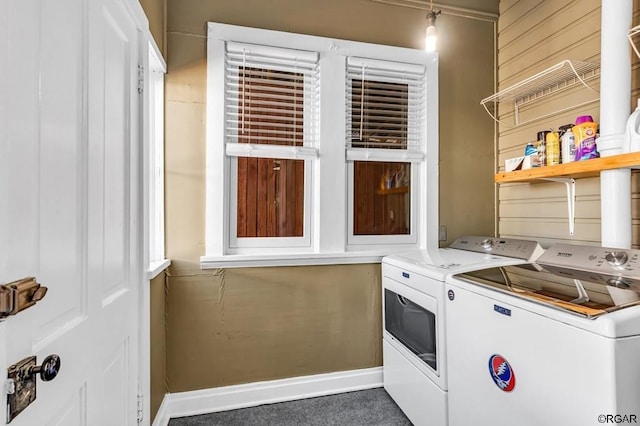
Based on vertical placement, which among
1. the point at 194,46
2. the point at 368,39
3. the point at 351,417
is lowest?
the point at 351,417

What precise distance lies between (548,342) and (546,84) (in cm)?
173

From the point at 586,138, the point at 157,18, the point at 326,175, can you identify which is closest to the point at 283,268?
the point at 326,175

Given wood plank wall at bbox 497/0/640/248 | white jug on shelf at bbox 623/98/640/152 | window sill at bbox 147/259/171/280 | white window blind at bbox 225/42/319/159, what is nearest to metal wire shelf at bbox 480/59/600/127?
wood plank wall at bbox 497/0/640/248

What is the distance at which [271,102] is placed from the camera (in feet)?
7.02

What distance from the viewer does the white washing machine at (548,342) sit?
3.02ft

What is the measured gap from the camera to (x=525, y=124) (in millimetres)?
2291

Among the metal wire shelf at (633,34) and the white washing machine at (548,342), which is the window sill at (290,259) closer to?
the white washing machine at (548,342)

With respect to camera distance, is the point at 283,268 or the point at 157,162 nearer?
the point at 157,162

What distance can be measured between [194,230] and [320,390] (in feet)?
4.27
